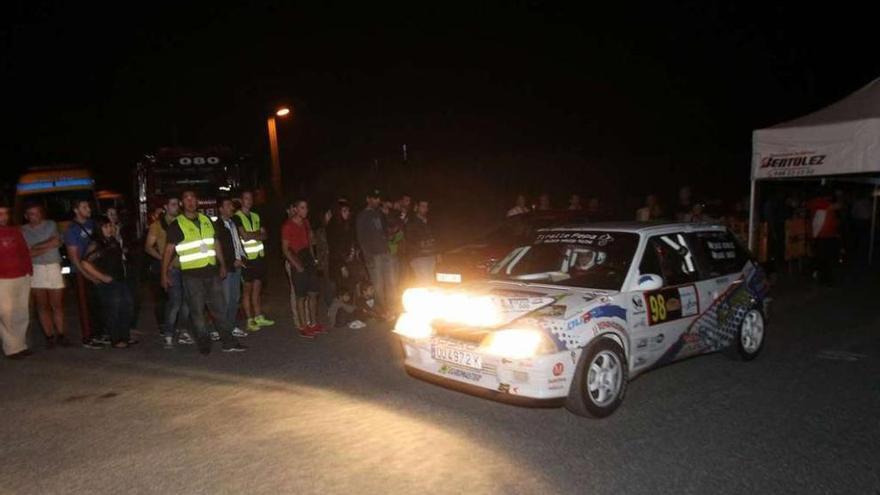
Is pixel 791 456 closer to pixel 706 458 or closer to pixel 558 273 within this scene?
pixel 706 458

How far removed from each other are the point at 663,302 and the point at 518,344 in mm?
1633

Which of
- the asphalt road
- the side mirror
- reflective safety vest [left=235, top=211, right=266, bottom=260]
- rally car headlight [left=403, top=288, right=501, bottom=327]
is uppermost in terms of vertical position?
reflective safety vest [left=235, top=211, right=266, bottom=260]

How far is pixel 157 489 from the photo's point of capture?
396cm

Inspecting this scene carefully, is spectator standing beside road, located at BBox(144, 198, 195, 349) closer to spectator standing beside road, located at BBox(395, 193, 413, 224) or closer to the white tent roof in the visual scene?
spectator standing beside road, located at BBox(395, 193, 413, 224)

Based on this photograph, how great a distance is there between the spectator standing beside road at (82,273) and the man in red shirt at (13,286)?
0.47 m

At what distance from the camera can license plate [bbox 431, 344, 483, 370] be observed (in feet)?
16.3

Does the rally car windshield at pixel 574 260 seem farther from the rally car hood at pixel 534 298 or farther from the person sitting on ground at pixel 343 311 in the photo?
the person sitting on ground at pixel 343 311

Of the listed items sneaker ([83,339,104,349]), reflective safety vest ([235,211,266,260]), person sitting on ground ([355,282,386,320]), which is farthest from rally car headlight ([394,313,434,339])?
sneaker ([83,339,104,349])

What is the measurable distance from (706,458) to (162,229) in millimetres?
6714

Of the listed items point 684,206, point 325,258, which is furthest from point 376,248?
point 684,206

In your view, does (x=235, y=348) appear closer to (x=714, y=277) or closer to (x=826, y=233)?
(x=714, y=277)

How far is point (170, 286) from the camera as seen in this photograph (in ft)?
25.5

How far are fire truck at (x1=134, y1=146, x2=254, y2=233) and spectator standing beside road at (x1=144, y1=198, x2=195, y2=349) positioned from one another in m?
7.18

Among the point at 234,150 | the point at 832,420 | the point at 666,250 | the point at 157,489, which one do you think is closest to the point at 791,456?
the point at 832,420
